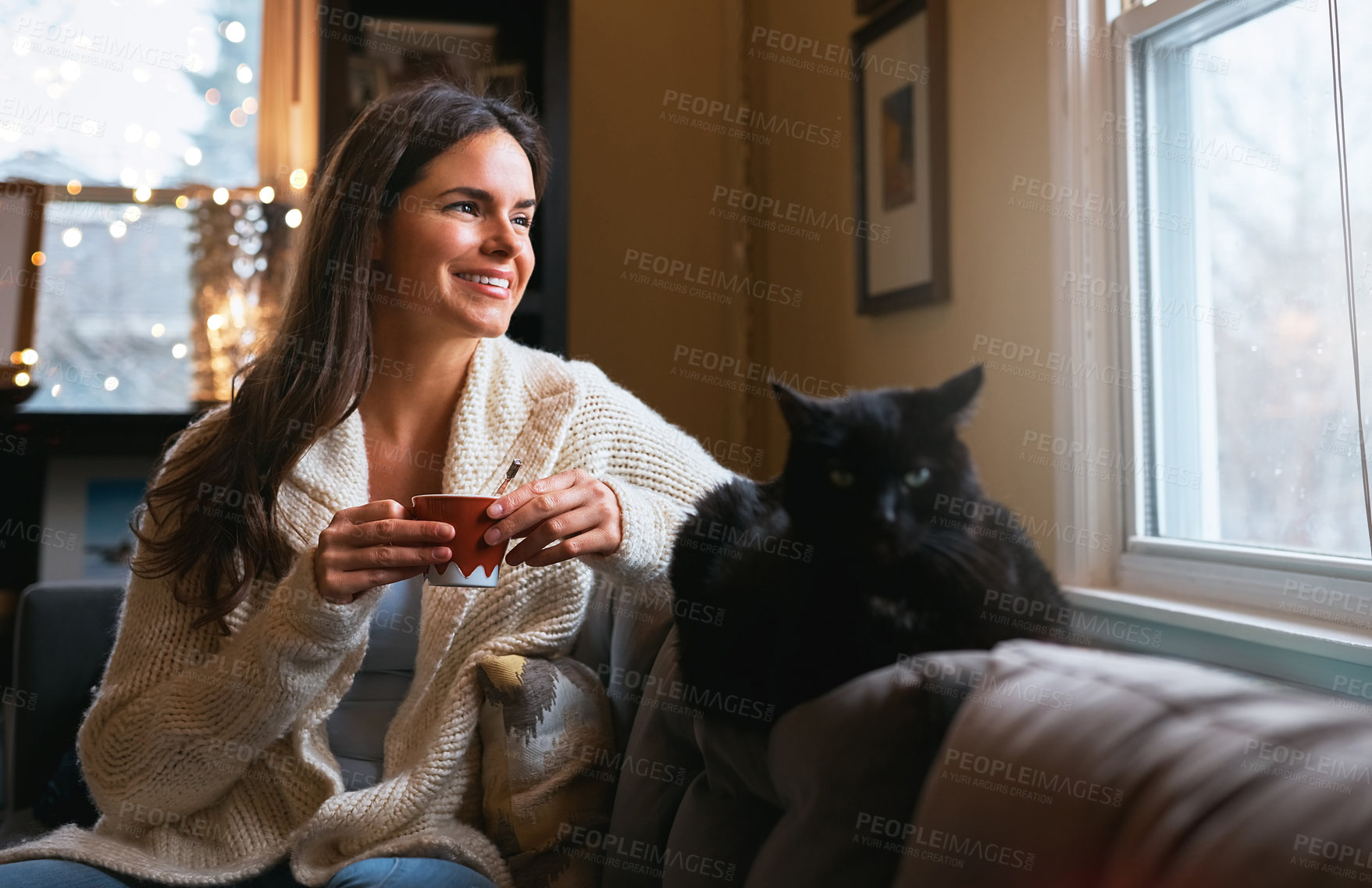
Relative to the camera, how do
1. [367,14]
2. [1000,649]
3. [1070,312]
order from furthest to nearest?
[367,14], [1070,312], [1000,649]

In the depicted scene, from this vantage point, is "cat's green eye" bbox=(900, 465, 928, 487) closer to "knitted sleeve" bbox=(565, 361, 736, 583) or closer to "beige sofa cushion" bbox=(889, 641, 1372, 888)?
"beige sofa cushion" bbox=(889, 641, 1372, 888)

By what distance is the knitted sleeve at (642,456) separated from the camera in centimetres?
117

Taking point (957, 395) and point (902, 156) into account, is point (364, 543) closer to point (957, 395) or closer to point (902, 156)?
point (957, 395)

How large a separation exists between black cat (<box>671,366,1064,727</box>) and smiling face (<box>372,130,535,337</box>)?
20.8 inches

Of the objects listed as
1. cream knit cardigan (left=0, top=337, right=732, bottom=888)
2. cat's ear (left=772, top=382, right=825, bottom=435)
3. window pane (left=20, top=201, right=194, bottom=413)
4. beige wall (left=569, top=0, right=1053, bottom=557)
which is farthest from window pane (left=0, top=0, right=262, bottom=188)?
cat's ear (left=772, top=382, right=825, bottom=435)

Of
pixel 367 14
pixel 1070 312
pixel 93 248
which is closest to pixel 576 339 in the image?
pixel 367 14

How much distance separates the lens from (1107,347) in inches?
54.4

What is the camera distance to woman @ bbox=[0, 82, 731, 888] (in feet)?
3.43

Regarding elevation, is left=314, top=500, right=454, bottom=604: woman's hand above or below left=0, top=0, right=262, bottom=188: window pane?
below

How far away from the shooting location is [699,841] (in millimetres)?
873

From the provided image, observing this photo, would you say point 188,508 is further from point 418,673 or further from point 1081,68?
point 1081,68

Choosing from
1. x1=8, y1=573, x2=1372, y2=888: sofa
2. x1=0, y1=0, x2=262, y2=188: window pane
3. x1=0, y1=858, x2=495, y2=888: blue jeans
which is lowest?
x1=0, y1=858, x2=495, y2=888: blue jeans

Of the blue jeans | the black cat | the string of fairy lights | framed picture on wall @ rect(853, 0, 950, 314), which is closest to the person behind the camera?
the black cat

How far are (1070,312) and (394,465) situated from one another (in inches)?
38.5
